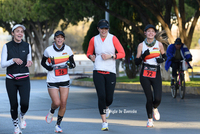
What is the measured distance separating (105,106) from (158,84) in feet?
3.45

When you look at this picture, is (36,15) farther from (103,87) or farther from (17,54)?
(103,87)

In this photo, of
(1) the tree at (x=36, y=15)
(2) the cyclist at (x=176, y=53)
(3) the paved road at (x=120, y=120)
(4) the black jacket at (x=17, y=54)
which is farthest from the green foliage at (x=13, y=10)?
(4) the black jacket at (x=17, y=54)

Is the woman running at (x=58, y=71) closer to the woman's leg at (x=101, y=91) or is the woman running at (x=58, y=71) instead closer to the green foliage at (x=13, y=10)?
the woman's leg at (x=101, y=91)

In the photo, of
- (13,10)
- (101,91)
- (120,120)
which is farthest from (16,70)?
(13,10)

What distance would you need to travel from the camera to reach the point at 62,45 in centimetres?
709

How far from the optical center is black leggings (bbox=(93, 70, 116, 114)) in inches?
279

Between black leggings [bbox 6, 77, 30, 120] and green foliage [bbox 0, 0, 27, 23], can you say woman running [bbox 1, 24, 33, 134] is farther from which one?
green foliage [bbox 0, 0, 27, 23]

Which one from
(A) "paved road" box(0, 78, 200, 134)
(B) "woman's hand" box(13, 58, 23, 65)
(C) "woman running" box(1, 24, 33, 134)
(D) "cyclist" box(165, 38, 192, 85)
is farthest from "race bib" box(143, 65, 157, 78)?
(D) "cyclist" box(165, 38, 192, 85)

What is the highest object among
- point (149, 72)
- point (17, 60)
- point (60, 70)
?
point (17, 60)

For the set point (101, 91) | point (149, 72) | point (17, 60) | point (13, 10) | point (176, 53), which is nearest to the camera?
point (17, 60)

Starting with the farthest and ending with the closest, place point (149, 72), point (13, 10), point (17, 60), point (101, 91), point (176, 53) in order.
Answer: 1. point (13, 10)
2. point (176, 53)
3. point (149, 72)
4. point (101, 91)
5. point (17, 60)

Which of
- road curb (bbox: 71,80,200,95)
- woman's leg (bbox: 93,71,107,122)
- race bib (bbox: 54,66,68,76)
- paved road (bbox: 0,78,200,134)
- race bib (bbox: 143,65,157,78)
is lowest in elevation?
road curb (bbox: 71,80,200,95)

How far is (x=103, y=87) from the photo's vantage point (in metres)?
7.09

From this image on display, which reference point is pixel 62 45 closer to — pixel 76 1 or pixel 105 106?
pixel 105 106
